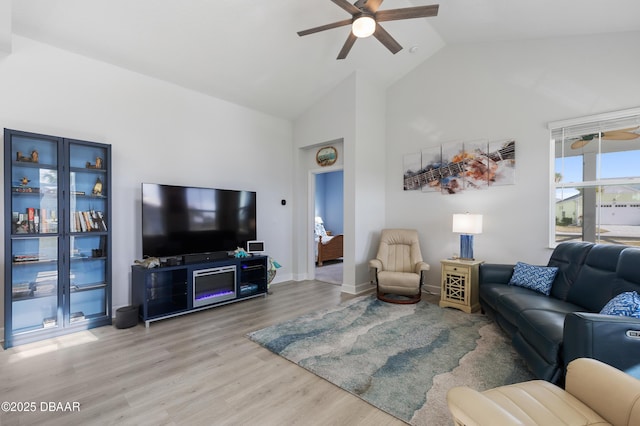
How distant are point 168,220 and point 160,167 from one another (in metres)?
0.80

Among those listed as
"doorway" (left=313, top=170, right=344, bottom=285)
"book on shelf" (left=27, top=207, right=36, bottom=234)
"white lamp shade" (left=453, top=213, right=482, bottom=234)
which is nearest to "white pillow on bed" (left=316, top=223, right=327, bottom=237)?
"doorway" (left=313, top=170, right=344, bottom=285)

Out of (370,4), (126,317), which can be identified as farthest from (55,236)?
(370,4)

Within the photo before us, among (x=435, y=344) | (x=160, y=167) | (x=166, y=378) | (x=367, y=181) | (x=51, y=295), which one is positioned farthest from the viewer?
(x=367, y=181)

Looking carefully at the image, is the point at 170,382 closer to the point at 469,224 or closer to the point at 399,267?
the point at 399,267

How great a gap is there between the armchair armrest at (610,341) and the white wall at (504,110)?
223cm

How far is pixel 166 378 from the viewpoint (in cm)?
226

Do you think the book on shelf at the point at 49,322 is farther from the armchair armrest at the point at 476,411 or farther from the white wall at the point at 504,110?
the white wall at the point at 504,110

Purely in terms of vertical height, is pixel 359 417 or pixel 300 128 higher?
pixel 300 128

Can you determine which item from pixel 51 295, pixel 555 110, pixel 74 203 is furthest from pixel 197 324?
pixel 555 110

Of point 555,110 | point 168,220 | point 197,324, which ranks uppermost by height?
point 555,110

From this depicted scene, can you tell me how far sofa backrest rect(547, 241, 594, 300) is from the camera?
277 centimetres

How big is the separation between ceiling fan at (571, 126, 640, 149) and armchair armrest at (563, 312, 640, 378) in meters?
2.65

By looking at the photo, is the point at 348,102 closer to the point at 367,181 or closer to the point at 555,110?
the point at 367,181

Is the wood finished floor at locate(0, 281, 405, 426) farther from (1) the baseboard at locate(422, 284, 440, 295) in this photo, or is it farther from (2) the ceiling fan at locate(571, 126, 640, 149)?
(2) the ceiling fan at locate(571, 126, 640, 149)
